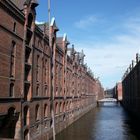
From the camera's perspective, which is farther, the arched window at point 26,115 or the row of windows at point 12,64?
the arched window at point 26,115

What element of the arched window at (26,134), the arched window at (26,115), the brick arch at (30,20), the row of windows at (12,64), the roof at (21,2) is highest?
the roof at (21,2)

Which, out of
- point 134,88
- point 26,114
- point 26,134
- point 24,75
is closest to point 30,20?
point 24,75

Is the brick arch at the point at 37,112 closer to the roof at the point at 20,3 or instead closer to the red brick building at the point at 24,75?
the red brick building at the point at 24,75

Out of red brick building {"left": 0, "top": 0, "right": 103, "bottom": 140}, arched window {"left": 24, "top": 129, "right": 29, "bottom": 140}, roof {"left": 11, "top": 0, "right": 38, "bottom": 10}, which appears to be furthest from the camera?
arched window {"left": 24, "top": 129, "right": 29, "bottom": 140}

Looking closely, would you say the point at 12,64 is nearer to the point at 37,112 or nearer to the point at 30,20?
the point at 30,20

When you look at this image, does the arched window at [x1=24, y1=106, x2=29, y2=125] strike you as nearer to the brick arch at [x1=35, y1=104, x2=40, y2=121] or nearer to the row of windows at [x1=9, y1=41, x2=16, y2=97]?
the brick arch at [x1=35, y1=104, x2=40, y2=121]

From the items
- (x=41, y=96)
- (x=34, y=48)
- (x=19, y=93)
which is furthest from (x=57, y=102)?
(x=19, y=93)

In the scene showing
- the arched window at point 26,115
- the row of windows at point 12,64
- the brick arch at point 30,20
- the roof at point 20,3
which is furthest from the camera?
the brick arch at point 30,20

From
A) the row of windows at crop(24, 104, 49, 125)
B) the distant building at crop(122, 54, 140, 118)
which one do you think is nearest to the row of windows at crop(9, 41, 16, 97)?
the row of windows at crop(24, 104, 49, 125)

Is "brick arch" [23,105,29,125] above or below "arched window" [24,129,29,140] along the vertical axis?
Result: above

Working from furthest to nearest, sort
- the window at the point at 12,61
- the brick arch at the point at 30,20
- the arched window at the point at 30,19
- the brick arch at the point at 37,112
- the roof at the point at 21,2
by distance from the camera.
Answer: the brick arch at the point at 37,112 < the arched window at the point at 30,19 < the brick arch at the point at 30,20 < the roof at the point at 21,2 < the window at the point at 12,61

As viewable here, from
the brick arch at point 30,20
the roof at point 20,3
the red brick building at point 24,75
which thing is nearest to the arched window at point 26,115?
the red brick building at point 24,75

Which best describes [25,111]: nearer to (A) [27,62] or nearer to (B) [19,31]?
(A) [27,62]

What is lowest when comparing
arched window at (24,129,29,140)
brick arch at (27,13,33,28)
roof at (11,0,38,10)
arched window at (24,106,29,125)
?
arched window at (24,129,29,140)
